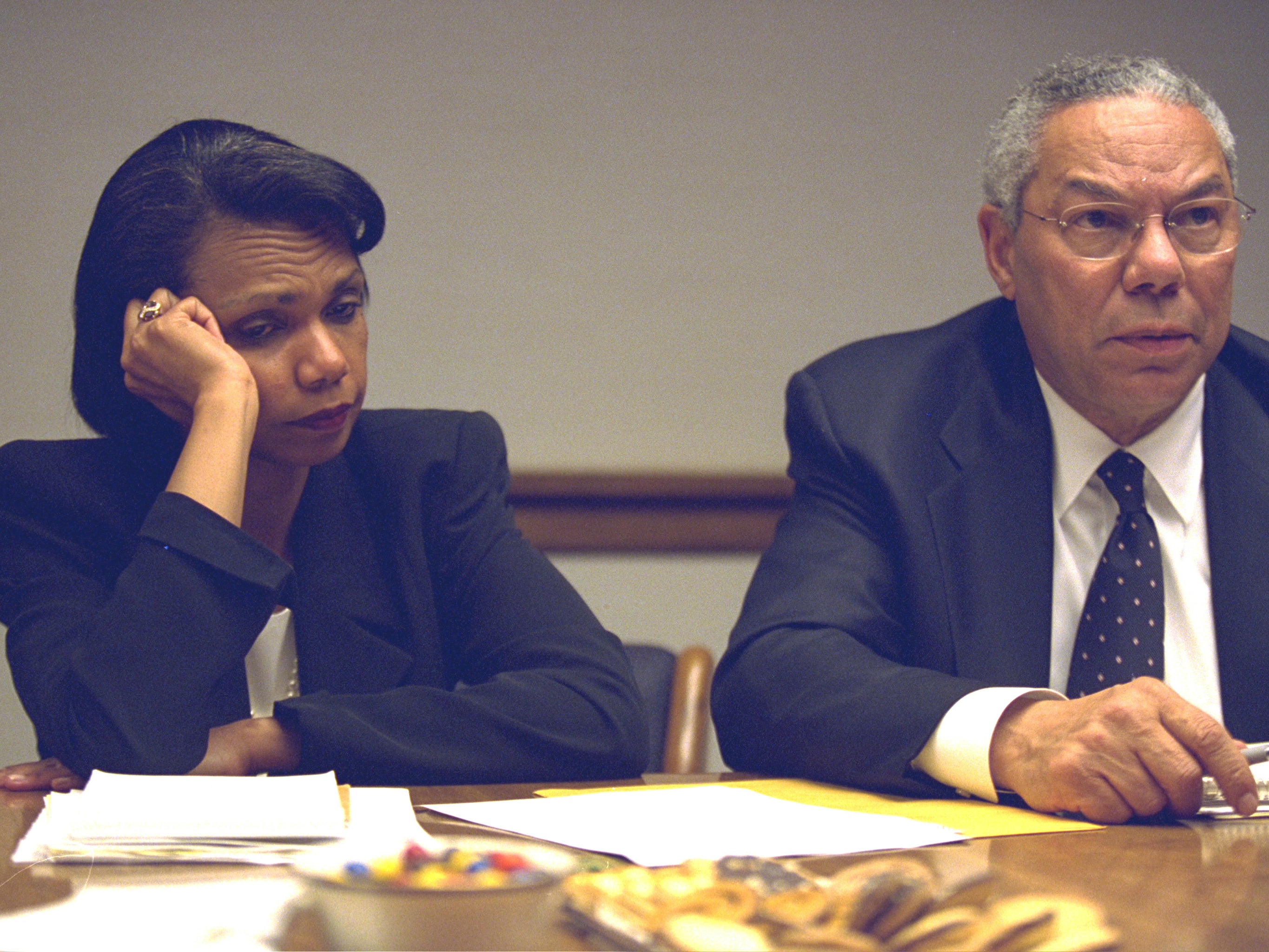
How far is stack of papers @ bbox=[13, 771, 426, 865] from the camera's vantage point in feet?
2.78

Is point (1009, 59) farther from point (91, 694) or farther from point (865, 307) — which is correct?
Answer: point (91, 694)

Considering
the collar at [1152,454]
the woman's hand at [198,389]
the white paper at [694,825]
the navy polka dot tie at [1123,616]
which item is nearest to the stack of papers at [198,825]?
the white paper at [694,825]

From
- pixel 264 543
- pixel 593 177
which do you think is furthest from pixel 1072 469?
pixel 593 177

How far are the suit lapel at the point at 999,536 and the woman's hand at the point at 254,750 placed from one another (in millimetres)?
A: 741

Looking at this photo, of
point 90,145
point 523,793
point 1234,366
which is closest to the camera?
point 523,793

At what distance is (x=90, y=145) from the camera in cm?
235

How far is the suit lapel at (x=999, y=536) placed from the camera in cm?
152

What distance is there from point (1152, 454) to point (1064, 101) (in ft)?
1.43

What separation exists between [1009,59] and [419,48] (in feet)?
3.66

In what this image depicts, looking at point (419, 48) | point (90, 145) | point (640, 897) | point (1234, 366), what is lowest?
point (640, 897)

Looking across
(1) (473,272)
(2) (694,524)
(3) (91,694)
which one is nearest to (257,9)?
(1) (473,272)

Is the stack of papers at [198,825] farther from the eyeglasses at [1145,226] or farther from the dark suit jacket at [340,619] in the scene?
the eyeglasses at [1145,226]

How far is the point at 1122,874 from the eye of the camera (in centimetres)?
84

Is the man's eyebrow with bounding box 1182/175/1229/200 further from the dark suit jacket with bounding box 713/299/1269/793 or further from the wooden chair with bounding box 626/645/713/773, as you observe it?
the wooden chair with bounding box 626/645/713/773
